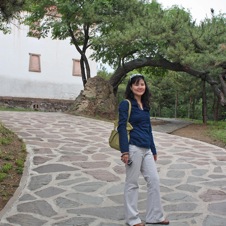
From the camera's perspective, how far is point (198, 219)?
13.7 feet

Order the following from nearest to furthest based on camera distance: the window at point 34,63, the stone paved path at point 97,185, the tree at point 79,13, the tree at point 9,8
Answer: the stone paved path at point 97,185
the tree at point 9,8
the tree at point 79,13
the window at point 34,63

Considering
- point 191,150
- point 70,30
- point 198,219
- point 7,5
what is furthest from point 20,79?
point 198,219

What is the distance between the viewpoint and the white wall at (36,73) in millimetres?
24016

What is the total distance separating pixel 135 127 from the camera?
152 inches

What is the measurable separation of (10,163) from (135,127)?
338 cm

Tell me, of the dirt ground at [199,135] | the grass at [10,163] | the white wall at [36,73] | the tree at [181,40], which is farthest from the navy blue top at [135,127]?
the white wall at [36,73]

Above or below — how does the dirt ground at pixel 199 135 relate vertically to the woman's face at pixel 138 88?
below

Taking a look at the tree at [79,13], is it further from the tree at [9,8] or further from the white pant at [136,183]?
the white pant at [136,183]

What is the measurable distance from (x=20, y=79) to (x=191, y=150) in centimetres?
1838

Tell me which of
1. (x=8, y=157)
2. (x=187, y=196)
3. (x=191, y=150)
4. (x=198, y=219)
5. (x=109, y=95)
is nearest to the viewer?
(x=198, y=219)

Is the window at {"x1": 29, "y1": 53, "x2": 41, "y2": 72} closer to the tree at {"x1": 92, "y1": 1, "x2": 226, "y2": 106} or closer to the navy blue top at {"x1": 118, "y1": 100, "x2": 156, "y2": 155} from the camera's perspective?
the tree at {"x1": 92, "y1": 1, "x2": 226, "y2": 106}

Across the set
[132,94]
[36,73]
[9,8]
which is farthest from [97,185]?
[36,73]

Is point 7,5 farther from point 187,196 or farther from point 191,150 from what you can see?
point 191,150

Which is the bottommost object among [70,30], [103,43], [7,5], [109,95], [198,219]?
[198,219]
